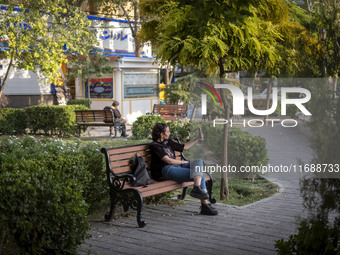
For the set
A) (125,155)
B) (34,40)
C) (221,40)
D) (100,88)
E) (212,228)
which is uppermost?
(34,40)

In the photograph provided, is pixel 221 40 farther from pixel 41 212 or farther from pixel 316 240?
pixel 316 240

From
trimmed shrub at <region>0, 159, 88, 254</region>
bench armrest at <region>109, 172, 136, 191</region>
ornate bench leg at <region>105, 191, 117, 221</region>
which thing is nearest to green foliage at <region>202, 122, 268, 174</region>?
bench armrest at <region>109, 172, 136, 191</region>

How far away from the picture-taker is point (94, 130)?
22.6 metres

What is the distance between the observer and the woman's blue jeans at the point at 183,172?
300 inches

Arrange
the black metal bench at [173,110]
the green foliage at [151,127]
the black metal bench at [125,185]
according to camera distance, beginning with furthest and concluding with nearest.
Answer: the black metal bench at [173,110] < the green foliage at [151,127] < the black metal bench at [125,185]

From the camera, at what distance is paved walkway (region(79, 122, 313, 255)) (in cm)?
578

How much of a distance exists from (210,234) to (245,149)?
4.40 metres

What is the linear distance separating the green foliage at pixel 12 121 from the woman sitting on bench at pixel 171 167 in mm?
13028

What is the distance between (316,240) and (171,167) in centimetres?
380

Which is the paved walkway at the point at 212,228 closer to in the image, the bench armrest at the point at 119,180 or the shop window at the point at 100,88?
the bench armrest at the point at 119,180

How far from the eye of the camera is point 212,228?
667 cm

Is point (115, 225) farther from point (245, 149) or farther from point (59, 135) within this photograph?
point (59, 135)

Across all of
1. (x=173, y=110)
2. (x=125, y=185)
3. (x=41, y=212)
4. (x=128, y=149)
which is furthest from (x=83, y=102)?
(x=41, y=212)

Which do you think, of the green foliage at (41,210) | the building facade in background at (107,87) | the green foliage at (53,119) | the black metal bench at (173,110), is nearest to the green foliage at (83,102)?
the building facade in background at (107,87)
